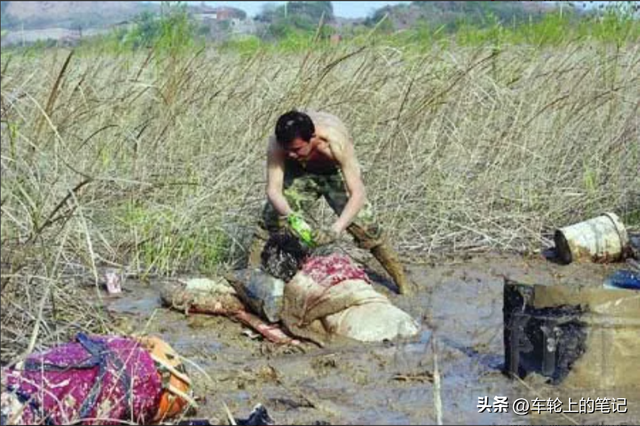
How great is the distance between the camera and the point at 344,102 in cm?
849

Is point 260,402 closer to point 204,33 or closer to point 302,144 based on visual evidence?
point 302,144

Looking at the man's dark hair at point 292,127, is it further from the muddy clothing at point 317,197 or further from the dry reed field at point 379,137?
the dry reed field at point 379,137

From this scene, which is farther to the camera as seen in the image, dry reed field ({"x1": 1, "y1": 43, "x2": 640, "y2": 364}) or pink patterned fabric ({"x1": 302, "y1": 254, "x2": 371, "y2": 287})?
dry reed field ({"x1": 1, "y1": 43, "x2": 640, "y2": 364})

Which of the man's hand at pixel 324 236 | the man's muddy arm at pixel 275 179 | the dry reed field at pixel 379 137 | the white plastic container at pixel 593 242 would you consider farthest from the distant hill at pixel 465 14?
the man's hand at pixel 324 236

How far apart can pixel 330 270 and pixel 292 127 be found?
790 mm

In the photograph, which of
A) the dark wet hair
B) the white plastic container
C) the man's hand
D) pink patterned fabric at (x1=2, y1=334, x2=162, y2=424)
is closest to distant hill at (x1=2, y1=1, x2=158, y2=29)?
the dark wet hair

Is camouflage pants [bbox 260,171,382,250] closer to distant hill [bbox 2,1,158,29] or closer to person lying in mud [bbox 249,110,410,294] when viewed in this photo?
person lying in mud [bbox 249,110,410,294]

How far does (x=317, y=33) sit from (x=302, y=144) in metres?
2.10

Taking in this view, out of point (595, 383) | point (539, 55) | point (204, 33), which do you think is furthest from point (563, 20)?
point (595, 383)

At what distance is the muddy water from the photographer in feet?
16.6

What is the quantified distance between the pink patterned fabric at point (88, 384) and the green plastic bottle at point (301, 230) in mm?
Result: 2021

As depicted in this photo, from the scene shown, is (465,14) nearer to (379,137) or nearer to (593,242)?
(379,137)

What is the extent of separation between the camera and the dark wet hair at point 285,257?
6.74 m

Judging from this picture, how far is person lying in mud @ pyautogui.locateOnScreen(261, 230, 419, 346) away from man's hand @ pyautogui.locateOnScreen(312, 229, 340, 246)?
0.09 m
